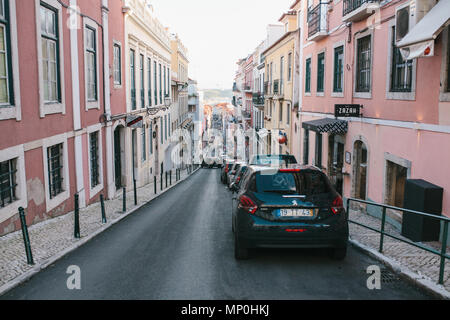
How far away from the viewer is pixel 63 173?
1069 centimetres

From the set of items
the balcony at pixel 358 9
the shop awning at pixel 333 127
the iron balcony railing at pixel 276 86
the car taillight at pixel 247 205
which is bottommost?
the car taillight at pixel 247 205

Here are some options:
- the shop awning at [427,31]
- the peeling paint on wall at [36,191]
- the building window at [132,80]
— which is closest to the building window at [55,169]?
the peeling paint on wall at [36,191]

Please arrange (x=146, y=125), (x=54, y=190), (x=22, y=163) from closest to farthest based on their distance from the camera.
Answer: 1. (x=22, y=163)
2. (x=54, y=190)
3. (x=146, y=125)

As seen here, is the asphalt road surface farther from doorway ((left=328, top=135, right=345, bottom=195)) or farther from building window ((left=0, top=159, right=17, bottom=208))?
doorway ((left=328, top=135, right=345, bottom=195))

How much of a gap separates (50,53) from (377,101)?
327 inches

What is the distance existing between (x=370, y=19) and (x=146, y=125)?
14.5 meters

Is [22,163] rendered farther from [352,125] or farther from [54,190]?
[352,125]

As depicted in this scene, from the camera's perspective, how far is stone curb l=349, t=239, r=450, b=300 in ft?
16.0

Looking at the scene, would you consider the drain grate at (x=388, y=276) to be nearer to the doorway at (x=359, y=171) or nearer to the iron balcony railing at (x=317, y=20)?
the doorway at (x=359, y=171)

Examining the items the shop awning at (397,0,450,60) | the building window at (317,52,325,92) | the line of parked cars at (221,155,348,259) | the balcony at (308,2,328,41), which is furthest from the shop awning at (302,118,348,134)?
the line of parked cars at (221,155,348,259)

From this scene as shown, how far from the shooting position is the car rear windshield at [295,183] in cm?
620

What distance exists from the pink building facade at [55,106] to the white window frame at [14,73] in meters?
0.02

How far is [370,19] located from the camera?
11531mm
